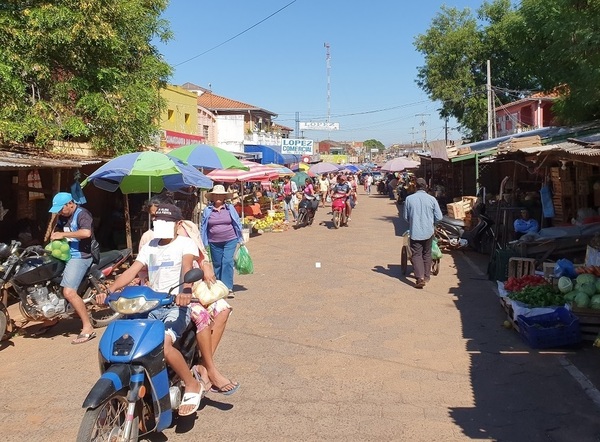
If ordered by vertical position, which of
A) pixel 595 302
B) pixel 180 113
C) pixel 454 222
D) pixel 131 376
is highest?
pixel 180 113

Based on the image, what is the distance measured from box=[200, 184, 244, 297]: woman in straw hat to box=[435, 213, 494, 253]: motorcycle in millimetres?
6655

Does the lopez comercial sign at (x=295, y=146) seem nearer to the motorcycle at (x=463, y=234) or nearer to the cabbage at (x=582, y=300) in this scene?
the motorcycle at (x=463, y=234)

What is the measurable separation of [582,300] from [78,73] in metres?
9.15

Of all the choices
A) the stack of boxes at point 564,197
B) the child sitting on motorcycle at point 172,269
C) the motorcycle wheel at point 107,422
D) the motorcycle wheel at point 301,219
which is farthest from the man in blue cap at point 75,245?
the motorcycle wheel at point 301,219

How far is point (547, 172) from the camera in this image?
12492mm

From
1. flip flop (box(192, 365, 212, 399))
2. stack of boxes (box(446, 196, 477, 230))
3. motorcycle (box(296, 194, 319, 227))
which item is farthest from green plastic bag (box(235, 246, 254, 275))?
motorcycle (box(296, 194, 319, 227))

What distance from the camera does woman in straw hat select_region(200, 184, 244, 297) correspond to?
27.8 ft

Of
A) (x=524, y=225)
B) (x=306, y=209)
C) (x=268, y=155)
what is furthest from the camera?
(x=268, y=155)

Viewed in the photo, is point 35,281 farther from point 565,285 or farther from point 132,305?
point 565,285

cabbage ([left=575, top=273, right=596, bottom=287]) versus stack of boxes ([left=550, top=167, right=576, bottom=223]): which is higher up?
stack of boxes ([left=550, top=167, right=576, bottom=223])

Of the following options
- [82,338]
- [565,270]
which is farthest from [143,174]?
[565,270]

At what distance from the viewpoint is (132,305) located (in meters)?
3.76

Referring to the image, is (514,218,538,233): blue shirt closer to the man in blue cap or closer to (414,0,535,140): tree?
the man in blue cap

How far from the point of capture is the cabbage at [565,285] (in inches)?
263
